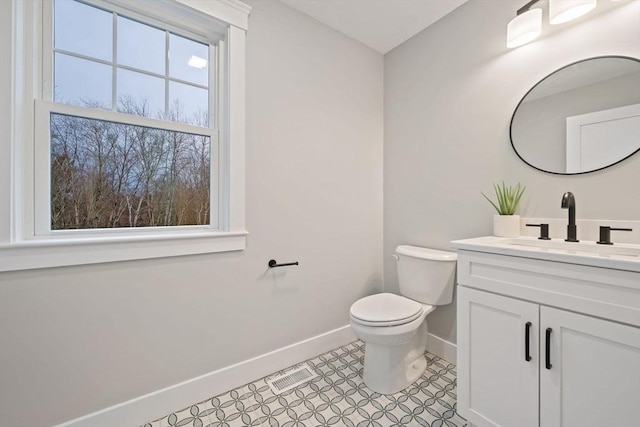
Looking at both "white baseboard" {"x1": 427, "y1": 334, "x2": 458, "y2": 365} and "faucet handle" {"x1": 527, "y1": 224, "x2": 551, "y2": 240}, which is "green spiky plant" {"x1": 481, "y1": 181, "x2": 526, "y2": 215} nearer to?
"faucet handle" {"x1": 527, "y1": 224, "x2": 551, "y2": 240}

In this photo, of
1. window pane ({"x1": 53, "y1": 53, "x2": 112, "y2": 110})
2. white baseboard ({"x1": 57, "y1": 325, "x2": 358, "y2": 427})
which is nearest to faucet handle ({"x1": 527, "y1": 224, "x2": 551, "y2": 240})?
→ white baseboard ({"x1": 57, "y1": 325, "x2": 358, "y2": 427})

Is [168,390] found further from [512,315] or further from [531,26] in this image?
[531,26]

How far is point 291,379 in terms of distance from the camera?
1.70 metres

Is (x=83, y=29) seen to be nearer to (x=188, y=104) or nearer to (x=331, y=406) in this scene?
(x=188, y=104)

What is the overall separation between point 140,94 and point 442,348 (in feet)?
8.02

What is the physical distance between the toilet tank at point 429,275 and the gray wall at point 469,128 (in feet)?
0.62

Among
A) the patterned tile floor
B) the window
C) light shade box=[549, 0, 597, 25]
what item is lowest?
the patterned tile floor

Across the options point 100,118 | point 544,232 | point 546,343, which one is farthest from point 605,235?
point 100,118

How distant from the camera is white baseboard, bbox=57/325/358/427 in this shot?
50.9 inches

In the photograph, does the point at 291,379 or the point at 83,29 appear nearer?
the point at 83,29

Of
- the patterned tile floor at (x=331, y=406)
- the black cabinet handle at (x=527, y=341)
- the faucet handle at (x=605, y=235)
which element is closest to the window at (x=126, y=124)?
the patterned tile floor at (x=331, y=406)

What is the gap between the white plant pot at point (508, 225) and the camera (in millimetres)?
1502

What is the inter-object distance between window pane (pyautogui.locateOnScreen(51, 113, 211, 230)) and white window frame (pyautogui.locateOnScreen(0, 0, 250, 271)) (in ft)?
0.13

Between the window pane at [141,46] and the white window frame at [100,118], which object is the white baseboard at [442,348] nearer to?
the white window frame at [100,118]
